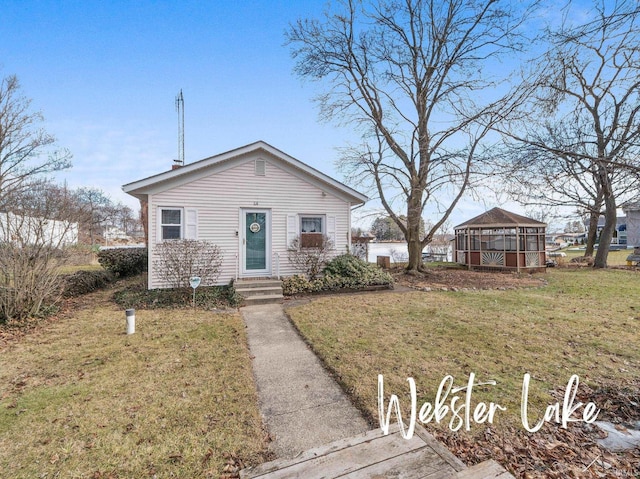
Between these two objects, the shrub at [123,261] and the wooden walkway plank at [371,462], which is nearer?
the wooden walkway plank at [371,462]

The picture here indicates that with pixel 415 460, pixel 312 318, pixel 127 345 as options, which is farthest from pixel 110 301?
pixel 415 460

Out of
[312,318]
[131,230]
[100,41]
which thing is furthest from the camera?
[131,230]

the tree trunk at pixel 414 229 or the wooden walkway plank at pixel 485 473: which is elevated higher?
the tree trunk at pixel 414 229

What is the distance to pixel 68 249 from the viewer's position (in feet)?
21.1

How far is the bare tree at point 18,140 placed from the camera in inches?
620

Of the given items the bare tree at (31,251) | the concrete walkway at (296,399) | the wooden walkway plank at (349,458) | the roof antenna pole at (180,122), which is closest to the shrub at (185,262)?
the bare tree at (31,251)

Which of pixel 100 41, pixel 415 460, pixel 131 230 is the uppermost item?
pixel 100 41

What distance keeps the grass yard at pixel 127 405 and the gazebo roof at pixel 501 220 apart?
14.6 meters

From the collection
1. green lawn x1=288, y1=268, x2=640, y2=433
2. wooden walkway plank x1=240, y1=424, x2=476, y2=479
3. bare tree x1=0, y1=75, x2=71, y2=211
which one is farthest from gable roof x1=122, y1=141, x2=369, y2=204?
bare tree x1=0, y1=75, x2=71, y2=211

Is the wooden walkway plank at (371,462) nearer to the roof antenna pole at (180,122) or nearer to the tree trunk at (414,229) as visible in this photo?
the tree trunk at (414,229)

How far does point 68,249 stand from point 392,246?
24.7 metres

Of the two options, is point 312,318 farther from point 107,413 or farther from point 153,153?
point 153,153

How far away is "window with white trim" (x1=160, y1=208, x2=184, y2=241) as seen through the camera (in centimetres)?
867

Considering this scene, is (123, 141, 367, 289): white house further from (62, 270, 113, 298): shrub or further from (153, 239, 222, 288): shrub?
(62, 270, 113, 298): shrub
